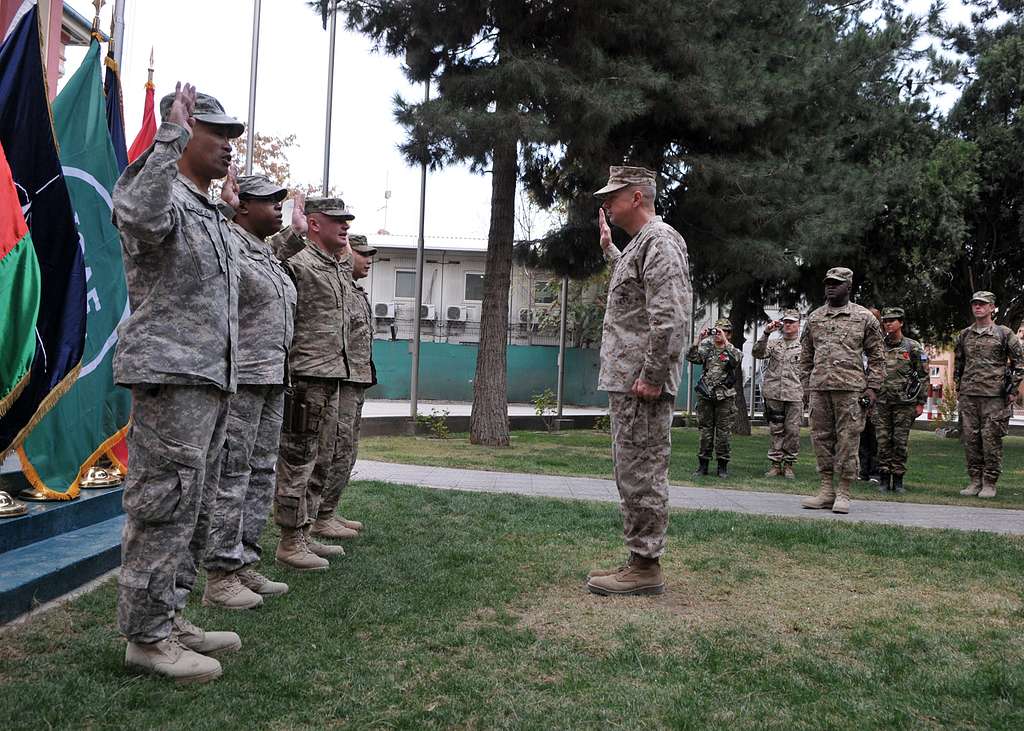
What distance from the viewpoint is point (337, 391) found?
5457 mm

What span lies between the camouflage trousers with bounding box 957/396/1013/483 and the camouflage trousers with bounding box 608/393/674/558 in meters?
6.84

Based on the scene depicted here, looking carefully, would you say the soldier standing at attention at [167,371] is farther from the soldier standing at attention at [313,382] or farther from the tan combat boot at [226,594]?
the soldier standing at attention at [313,382]

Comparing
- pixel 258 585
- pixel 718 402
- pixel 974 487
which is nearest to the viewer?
pixel 258 585

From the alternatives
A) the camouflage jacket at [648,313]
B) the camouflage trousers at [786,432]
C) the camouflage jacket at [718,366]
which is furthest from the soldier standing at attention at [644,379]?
the camouflage trousers at [786,432]

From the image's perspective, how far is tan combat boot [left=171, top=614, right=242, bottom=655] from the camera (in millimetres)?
3566

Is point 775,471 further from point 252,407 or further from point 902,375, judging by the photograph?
point 252,407

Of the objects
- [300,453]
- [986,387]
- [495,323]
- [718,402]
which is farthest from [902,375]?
[300,453]

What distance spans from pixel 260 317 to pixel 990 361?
8.68m

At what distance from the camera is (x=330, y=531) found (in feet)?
19.9

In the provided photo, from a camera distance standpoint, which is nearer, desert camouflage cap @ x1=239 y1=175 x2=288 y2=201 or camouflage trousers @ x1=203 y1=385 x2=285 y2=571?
camouflage trousers @ x1=203 y1=385 x2=285 y2=571

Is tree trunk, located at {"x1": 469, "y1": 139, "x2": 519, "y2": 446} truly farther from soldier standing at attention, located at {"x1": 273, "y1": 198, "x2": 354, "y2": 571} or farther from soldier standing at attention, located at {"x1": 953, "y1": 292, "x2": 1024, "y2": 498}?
soldier standing at attention, located at {"x1": 273, "y1": 198, "x2": 354, "y2": 571}

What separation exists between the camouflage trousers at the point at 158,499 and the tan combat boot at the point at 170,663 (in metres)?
0.04

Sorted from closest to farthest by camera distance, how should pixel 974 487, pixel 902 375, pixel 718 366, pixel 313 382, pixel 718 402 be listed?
pixel 313 382 → pixel 974 487 → pixel 902 375 → pixel 718 402 → pixel 718 366

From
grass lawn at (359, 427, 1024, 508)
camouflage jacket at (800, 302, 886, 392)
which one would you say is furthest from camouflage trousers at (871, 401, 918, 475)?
camouflage jacket at (800, 302, 886, 392)
